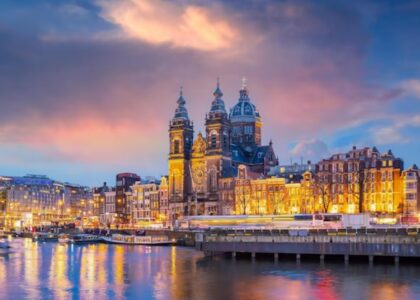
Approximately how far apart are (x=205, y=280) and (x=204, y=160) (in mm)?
114586

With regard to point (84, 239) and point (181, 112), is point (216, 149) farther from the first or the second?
point (84, 239)

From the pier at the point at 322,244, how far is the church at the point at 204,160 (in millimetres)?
80924

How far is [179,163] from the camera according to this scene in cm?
18725

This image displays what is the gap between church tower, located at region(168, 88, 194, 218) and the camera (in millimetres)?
186000

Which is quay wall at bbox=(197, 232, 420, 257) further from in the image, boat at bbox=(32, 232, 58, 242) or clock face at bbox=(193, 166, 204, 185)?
clock face at bbox=(193, 166, 204, 185)

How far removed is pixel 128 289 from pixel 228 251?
31.5 metres

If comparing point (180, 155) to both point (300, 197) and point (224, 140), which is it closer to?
point (224, 140)

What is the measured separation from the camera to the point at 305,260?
289 feet

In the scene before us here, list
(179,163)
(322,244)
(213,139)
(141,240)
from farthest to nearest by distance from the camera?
(179,163), (213,139), (141,240), (322,244)

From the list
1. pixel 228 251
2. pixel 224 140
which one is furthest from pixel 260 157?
pixel 228 251

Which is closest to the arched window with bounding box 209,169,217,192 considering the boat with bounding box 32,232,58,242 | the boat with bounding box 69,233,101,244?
the boat with bounding box 69,233,101,244

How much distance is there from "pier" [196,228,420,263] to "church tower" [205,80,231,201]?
8037cm

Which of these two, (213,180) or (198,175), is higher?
(198,175)

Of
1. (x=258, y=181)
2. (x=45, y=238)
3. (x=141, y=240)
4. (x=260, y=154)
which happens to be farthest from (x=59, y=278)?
(x=260, y=154)
